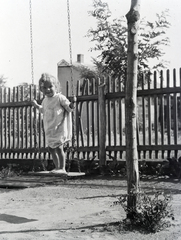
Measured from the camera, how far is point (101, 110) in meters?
9.30

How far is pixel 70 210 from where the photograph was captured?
5402mm

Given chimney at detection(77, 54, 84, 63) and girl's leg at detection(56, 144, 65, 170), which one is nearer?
girl's leg at detection(56, 144, 65, 170)

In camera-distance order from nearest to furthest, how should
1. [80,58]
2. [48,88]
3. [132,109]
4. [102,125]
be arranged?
1. [132,109]
2. [48,88]
3. [102,125]
4. [80,58]

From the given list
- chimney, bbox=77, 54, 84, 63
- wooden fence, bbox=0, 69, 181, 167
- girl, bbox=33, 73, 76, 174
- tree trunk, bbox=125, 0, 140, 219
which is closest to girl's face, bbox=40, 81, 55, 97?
girl, bbox=33, 73, 76, 174

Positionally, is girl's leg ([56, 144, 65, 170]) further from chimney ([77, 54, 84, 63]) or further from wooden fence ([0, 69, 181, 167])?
chimney ([77, 54, 84, 63])

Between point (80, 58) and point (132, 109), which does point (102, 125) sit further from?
point (80, 58)

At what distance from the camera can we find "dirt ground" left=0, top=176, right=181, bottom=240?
13.5 feet

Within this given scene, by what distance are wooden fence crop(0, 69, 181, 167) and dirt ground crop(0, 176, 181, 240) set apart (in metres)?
0.97

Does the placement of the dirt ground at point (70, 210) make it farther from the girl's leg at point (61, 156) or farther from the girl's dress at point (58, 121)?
the girl's dress at point (58, 121)

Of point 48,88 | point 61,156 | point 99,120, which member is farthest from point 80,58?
point 61,156

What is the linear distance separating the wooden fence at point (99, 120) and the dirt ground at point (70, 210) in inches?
38.4

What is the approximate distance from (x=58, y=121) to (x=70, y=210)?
201cm

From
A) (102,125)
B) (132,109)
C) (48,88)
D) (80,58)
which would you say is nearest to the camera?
(132,109)

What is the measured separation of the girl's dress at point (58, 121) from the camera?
6.93m
